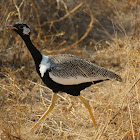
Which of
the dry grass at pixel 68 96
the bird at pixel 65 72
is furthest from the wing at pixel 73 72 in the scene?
the dry grass at pixel 68 96

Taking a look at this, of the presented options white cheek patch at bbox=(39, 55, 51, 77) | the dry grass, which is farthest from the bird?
the dry grass

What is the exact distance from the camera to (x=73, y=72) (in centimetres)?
277

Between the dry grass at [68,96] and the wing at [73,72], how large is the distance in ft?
0.53

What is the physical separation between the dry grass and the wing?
160 mm

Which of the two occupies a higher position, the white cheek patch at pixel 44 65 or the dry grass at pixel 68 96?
the white cheek patch at pixel 44 65

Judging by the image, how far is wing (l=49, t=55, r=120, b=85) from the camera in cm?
271

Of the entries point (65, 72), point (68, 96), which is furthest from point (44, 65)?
point (68, 96)

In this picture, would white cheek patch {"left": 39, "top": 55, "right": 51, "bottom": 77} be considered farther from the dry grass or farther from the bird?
the dry grass

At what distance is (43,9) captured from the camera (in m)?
5.81

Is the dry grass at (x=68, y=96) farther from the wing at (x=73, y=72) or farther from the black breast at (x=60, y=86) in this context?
the black breast at (x=60, y=86)

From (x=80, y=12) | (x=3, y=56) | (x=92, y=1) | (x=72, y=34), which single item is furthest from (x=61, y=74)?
(x=92, y=1)

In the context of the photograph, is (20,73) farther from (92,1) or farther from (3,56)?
(92,1)

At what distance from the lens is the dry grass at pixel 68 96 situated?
254cm

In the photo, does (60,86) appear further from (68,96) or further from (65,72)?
(68,96)
